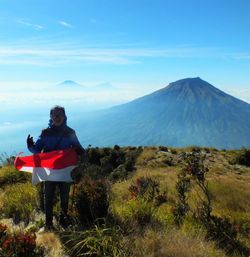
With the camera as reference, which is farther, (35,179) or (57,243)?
(35,179)

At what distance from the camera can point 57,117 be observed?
718 cm

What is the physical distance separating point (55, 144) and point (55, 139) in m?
0.10

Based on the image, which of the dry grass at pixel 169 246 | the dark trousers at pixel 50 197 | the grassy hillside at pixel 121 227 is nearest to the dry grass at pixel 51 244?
the grassy hillside at pixel 121 227

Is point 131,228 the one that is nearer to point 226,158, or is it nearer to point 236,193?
point 236,193

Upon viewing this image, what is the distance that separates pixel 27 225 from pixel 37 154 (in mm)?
1527

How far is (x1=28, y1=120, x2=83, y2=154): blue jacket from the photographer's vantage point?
730cm

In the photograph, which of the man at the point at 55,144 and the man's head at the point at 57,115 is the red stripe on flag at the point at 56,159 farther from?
the man's head at the point at 57,115

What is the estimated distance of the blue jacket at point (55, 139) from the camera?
7.30 m

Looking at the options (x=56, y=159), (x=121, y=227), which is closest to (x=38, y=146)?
(x=56, y=159)

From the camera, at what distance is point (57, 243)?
6320 mm

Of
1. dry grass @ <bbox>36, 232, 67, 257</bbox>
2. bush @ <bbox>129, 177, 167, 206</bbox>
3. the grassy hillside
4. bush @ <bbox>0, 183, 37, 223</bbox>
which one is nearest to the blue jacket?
the grassy hillside

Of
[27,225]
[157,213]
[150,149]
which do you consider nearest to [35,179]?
[27,225]

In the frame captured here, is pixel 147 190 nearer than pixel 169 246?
No

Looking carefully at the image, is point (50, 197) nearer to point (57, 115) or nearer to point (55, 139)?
point (55, 139)
